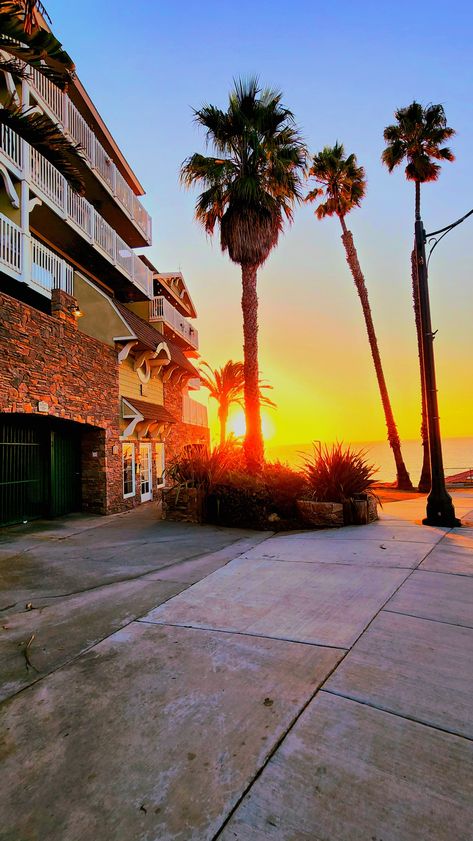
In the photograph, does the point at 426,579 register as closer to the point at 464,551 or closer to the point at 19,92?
the point at 464,551

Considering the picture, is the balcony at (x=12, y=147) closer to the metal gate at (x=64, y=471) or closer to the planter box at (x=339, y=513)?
the metal gate at (x=64, y=471)

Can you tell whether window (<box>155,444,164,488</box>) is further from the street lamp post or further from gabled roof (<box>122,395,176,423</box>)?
the street lamp post

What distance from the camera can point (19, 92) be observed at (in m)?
11.0

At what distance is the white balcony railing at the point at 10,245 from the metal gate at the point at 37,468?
143 inches

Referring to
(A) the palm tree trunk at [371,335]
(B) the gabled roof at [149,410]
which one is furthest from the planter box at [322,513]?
(A) the palm tree trunk at [371,335]

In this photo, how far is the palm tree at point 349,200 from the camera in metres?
19.8

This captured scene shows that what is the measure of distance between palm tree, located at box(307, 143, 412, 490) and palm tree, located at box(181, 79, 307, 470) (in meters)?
6.60

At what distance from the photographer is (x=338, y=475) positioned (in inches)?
368

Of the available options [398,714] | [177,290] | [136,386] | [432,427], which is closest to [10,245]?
[136,386]

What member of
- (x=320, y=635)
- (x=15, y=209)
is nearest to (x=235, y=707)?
(x=320, y=635)

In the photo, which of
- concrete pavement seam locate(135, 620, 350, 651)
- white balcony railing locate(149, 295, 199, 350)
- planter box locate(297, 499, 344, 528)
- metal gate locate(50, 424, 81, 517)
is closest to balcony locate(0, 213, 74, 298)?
metal gate locate(50, 424, 81, 517)

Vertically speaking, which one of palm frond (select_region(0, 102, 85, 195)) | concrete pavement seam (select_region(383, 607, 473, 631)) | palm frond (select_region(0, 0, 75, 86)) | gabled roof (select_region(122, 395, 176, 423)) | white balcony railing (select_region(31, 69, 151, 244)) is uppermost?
white balcony railing (select_region(31, 69, 151, 244))

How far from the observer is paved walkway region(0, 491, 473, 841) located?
1.85 metres

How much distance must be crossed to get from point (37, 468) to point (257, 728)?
10585mm
